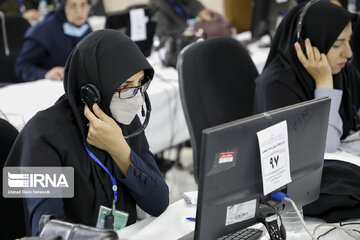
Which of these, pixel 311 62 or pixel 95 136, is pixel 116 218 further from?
pixel 311 62

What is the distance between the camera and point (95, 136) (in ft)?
4.37

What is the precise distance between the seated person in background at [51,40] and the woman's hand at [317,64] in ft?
5.20

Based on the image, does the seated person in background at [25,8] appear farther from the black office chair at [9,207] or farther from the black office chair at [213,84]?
the black office chair at [9,207]

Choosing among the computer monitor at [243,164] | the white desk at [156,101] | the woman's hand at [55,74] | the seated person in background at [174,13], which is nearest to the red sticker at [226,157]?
the computer monitor at [243,164]

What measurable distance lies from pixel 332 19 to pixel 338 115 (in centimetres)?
35

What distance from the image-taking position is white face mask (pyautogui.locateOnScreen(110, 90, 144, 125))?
1399 millimetres

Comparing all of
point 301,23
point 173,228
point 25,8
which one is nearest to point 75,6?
point 301,23

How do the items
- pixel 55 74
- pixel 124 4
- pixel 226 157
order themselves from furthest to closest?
pixel 124 4 < pixel 55 74 < pixel 226 157

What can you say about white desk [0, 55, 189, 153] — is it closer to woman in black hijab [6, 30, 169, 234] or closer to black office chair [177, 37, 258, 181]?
black office chair [177, 37, 258, 181]

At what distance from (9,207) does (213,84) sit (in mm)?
982

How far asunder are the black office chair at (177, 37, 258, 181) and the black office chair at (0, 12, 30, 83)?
1.64m

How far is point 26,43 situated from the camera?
3.07 m

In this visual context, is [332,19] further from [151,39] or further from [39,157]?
[151,39]

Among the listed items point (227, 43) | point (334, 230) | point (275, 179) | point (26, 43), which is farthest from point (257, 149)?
point (26, 43)
